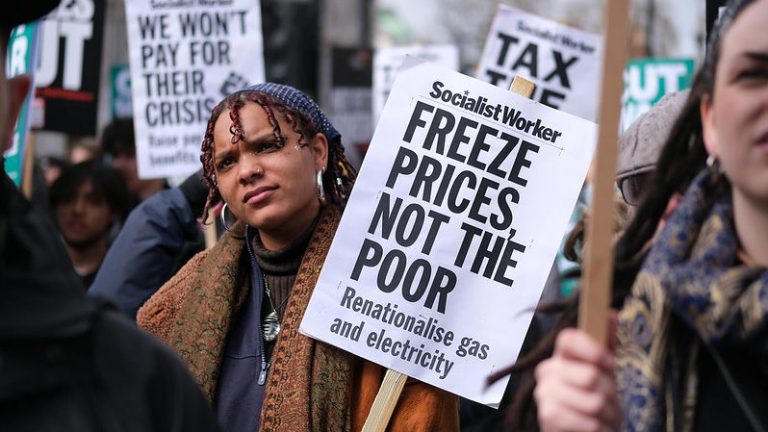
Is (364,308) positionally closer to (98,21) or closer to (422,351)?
(422,351)

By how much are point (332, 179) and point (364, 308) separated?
544mm

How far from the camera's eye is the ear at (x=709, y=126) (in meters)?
2.19

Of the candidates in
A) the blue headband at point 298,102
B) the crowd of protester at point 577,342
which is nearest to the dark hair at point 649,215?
the crowd of protester at point 577,342

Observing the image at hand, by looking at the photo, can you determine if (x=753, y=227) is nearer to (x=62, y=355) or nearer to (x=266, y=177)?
(x=62, y=355)

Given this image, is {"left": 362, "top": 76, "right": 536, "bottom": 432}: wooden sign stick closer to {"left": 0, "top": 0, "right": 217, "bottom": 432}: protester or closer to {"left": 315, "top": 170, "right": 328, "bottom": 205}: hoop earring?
{"left": 315, "top": 170, "right": 328, "bottom": 205}: hoop earring

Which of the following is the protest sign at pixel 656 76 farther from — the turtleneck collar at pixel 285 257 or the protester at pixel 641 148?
the turtleneck collar at pixel 285 257

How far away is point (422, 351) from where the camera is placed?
369 cm

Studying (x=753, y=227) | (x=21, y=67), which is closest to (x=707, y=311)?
(x=753, y=227)

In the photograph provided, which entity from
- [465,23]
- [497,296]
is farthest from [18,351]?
[465,23]

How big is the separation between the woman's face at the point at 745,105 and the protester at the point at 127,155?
649 cm

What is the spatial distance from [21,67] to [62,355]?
4484 millimetres

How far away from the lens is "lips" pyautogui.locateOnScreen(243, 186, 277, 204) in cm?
384

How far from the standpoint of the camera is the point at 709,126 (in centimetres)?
223

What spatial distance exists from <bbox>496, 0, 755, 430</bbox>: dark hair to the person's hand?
1.10 ft
